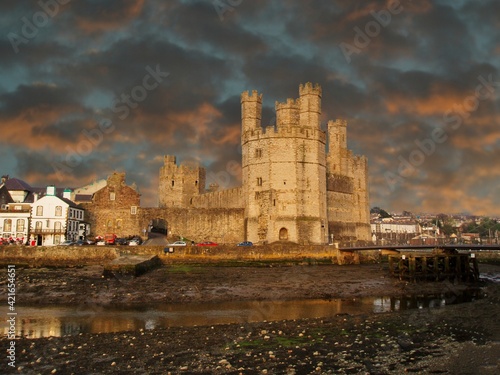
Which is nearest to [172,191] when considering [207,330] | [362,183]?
[362,183]

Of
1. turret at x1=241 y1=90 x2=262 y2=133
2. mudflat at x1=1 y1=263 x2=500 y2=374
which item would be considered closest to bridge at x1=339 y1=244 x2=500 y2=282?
mudflat at x1=1 y1=263 x2=500 y2=374

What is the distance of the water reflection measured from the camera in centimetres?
1778

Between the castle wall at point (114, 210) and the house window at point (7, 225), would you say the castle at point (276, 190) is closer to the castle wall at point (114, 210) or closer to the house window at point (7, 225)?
the castle wall at point (114, 210)

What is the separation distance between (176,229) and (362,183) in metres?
24.9

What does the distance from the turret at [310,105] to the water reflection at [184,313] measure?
26.2 m

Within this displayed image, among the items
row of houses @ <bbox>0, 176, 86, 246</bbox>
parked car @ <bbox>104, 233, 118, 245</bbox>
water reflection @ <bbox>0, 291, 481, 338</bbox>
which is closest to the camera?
water reflection @ <bbox>0, 291, 481, 338</bbox>

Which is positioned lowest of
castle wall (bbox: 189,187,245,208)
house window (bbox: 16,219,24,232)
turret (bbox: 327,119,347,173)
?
house window (bbox: 16,219,24,232)

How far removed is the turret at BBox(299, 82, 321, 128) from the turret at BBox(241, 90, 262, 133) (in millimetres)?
4405

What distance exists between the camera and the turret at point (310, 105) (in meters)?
48.8

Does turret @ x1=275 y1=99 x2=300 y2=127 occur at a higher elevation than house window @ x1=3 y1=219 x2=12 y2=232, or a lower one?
higher

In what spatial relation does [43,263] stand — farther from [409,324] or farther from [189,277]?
[409,324]

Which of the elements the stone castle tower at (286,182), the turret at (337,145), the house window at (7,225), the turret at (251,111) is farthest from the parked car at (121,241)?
the turret at (337,145)

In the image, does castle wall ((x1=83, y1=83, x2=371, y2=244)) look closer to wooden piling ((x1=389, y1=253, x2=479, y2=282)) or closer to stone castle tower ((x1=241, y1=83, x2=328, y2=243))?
stone castle tower ((x1=241, y1=83, x2=328, y2=243))

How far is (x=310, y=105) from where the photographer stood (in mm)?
49000
